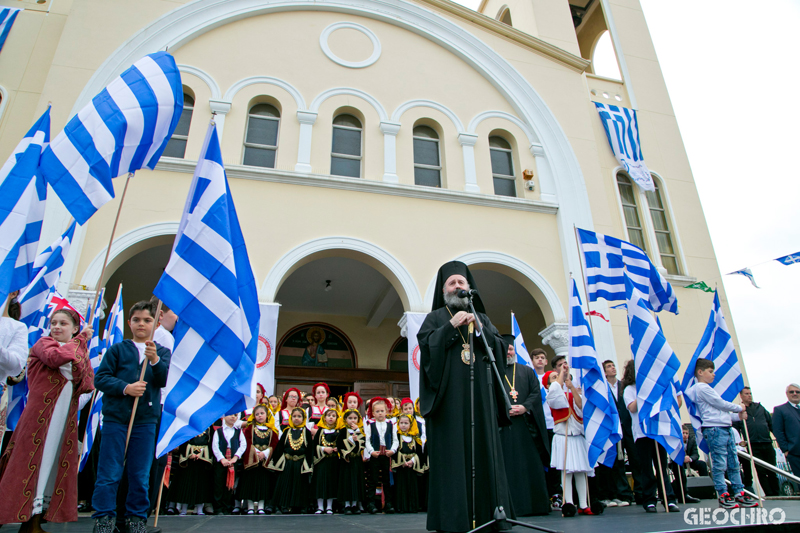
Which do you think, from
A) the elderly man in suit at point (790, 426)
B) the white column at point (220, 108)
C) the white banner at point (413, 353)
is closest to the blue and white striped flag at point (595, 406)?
the white banner at point (413, 353)

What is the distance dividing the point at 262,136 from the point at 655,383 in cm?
892

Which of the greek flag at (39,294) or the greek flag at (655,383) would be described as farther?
the greek flag at (655,383)

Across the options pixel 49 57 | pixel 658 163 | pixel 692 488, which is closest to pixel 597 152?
pixel 658 163

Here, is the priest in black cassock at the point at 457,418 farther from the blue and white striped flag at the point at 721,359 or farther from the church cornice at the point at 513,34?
the church cornice at the point at 513,34

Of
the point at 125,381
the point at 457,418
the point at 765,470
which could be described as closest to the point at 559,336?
the point at 765,470

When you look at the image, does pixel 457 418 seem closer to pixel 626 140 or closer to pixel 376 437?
pixel 376 437

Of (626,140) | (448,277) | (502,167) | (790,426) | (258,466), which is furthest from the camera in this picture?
(626,140)

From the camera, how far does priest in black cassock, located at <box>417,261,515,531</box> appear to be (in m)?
3.59

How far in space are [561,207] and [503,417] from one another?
835cm

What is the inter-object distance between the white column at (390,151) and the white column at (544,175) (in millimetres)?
3456

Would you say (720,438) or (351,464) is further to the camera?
(351,464)

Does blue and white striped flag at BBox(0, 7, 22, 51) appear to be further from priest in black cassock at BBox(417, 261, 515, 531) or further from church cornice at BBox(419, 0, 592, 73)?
priest in black cassock at BBox(417, 261, 515, 531)

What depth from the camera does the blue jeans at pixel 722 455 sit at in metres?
5.57

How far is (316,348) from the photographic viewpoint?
13664 millimetres
